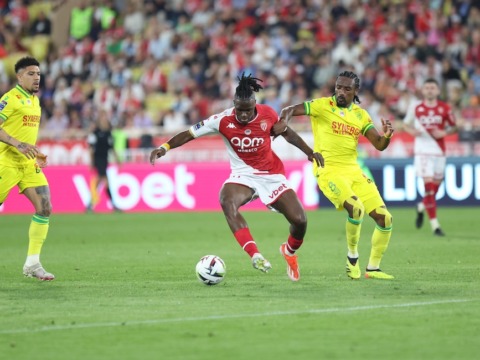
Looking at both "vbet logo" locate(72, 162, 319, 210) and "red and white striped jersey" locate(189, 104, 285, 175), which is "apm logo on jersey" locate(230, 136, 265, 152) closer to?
"red and white striped jersey" locate(189, 104, 285, 175)

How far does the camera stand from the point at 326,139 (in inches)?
488

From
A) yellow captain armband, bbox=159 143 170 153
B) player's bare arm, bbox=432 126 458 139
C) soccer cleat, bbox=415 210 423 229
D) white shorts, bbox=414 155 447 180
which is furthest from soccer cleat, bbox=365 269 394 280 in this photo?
soccer cleat, bbox=415 210 423 229

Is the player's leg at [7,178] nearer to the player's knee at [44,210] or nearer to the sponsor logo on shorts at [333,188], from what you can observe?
the player's knee at [44,210]

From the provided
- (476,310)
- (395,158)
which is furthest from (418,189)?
(476,310)

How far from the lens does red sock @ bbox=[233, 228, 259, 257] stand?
11.1 meters

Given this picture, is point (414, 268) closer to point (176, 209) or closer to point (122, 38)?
point (176, 209)

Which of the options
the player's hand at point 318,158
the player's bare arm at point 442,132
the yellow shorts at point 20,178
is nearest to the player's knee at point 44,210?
the yellow shorts at point 20,178

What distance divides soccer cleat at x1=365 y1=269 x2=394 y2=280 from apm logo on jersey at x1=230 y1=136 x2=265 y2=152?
1.91 m

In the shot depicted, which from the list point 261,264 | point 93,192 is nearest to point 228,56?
point 93,192

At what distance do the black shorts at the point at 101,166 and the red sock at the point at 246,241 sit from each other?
14.0 metres

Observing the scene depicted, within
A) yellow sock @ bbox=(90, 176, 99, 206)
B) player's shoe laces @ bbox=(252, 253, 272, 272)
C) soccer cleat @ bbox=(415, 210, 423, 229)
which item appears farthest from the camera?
yellow sock @ bbox=(90, 176, 99, 206)

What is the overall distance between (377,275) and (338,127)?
5.84 ft

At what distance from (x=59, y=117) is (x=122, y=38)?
3.85 meters

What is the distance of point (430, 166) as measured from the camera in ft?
61.2
